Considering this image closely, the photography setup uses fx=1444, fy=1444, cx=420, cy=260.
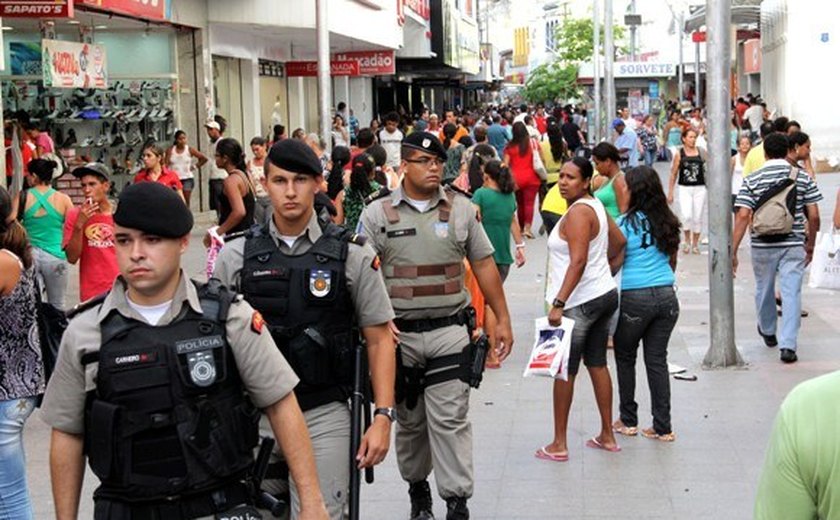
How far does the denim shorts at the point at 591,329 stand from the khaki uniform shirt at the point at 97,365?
400cm

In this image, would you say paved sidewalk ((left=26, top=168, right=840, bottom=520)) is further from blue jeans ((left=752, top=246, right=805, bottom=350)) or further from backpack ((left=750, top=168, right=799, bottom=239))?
backpack ((left=750, top=168, right=799, bottom=239))

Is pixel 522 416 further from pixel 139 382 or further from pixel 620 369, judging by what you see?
pixel 139 382

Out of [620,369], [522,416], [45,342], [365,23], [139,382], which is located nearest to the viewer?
[139,382]

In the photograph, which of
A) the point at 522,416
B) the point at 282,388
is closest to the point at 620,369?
the point at 522,416

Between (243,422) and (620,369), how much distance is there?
4782 millimetres

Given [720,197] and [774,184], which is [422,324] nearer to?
[720,197]

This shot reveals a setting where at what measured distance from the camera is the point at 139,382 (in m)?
3.86

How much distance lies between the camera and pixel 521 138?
65.1 ft

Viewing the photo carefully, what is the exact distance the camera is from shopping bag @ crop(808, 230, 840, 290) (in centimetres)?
943

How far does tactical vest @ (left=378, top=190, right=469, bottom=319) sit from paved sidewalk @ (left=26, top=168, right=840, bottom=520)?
1169 mm

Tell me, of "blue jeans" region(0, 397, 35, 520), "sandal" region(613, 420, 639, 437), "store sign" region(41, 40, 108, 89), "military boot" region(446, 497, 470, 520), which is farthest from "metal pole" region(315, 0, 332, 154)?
"blue jeans" region(0, 397, 35, 520)

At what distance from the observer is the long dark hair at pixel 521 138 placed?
1964 cm

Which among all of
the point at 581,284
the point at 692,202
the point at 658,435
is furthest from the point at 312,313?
the point at 692,202

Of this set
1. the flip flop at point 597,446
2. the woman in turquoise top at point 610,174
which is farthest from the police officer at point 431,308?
the woman in turquoise top at point 610,174
